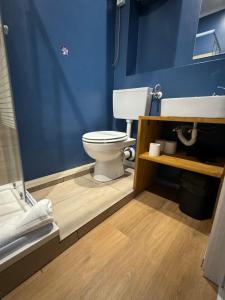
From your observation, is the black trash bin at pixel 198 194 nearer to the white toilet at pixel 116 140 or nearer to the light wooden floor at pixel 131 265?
the light wooden floor at pixel 131 265

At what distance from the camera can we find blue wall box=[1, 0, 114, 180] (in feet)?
3.28

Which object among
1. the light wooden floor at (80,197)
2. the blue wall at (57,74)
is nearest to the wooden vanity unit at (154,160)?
the light wooden floor at (80,197)

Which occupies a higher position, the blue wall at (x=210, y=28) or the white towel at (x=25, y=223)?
the blue wall at (x=210, y=28)

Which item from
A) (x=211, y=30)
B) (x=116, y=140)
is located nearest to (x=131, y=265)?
(x=116, y=140)

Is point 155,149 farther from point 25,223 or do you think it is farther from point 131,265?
point 25,223

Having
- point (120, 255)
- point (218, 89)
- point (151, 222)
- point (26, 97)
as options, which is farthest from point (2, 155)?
point (218, 89)

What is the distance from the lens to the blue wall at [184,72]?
108 cm

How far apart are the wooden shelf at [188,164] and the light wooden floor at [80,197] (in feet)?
1.12

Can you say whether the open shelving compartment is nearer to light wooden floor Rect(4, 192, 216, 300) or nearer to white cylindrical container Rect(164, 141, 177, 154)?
white cylindrical container Rect(164, 141, 177, 154)

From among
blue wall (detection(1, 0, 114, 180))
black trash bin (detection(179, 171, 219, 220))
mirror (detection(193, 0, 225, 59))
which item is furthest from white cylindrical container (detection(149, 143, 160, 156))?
mirror (detection(193, 0, 225, 59))

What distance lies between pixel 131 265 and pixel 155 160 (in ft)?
1.96

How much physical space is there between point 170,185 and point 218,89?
834mm

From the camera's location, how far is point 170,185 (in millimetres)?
1369

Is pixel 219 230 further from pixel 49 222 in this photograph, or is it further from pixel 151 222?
pixel 49 222
